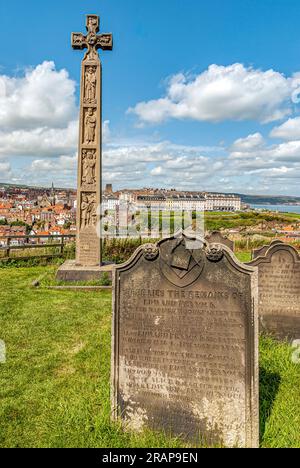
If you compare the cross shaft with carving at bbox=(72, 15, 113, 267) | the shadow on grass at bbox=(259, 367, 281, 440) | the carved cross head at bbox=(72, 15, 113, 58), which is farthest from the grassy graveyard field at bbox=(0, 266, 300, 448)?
the carved cross head at bbox=(72, 15, 113, 58)

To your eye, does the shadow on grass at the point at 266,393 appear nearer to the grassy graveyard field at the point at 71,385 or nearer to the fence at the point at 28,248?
the grassy graveyard field at the point at 71,385

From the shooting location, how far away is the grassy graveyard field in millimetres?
3402

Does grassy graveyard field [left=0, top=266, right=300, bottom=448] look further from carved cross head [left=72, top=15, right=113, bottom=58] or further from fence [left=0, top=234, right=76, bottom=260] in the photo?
carved cross head [left=72, top=15, right=113, bottom=58]

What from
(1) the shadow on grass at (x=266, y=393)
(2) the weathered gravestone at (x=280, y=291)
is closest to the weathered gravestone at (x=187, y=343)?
(1) the shadow on grass at (x=266, y=393)

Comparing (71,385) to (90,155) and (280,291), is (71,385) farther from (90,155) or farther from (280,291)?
(90,155)

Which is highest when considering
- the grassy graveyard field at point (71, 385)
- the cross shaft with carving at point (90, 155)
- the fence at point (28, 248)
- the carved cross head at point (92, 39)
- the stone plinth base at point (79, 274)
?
the carved cross head at point (92, 39)

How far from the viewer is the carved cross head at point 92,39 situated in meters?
11.4

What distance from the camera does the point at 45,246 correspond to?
1474cm

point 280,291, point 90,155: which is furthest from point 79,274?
point 280,291

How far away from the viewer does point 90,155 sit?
11.3 m

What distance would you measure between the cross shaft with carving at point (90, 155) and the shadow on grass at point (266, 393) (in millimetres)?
7523

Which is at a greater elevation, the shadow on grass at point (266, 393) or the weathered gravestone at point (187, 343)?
the weathered gravestone at point (187, 343)

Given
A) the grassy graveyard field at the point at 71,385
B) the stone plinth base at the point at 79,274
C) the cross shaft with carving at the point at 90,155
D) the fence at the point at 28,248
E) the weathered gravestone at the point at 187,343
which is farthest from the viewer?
the fence at the point at 28,248
